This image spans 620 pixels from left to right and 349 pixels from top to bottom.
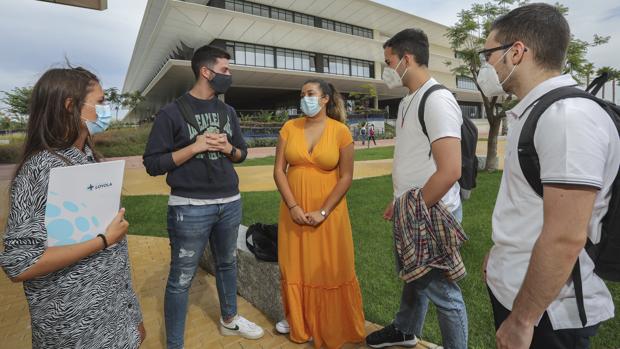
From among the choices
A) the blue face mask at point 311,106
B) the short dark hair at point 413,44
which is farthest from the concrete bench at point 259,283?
the short dark hair at point 413,44

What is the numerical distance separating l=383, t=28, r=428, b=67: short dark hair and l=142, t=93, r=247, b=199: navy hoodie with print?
1.40 meters

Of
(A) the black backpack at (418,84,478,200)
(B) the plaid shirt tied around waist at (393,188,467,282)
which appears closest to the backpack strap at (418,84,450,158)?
(A) the black backpack at (418,84,478,200)

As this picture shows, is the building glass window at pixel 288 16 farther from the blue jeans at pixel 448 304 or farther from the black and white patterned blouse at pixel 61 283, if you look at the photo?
the blue jeans at pixel 448 304

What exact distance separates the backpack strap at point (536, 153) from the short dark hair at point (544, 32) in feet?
0.57

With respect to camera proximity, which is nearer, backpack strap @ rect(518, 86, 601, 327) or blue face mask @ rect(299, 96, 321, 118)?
backpack strap @ rect(518, 86, 601, 327)

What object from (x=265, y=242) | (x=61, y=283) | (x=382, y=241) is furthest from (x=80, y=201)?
(x=382, y=241)

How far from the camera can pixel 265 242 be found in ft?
10.7

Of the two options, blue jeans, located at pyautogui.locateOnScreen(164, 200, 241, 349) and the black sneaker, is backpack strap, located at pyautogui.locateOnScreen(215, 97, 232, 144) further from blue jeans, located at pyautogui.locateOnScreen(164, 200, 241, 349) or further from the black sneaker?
the black sneaker

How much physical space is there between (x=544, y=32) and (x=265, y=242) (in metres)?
2.64

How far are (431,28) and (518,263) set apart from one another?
54194 millimetres

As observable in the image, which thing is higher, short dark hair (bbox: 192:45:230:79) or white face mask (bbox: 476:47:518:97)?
short dark hair (bbox: 192:45:230:79)

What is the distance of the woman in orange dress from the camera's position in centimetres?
272

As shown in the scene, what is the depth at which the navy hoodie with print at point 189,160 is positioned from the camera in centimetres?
240

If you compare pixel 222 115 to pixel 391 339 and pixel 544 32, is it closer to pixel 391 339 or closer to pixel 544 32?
pixel 544 32
